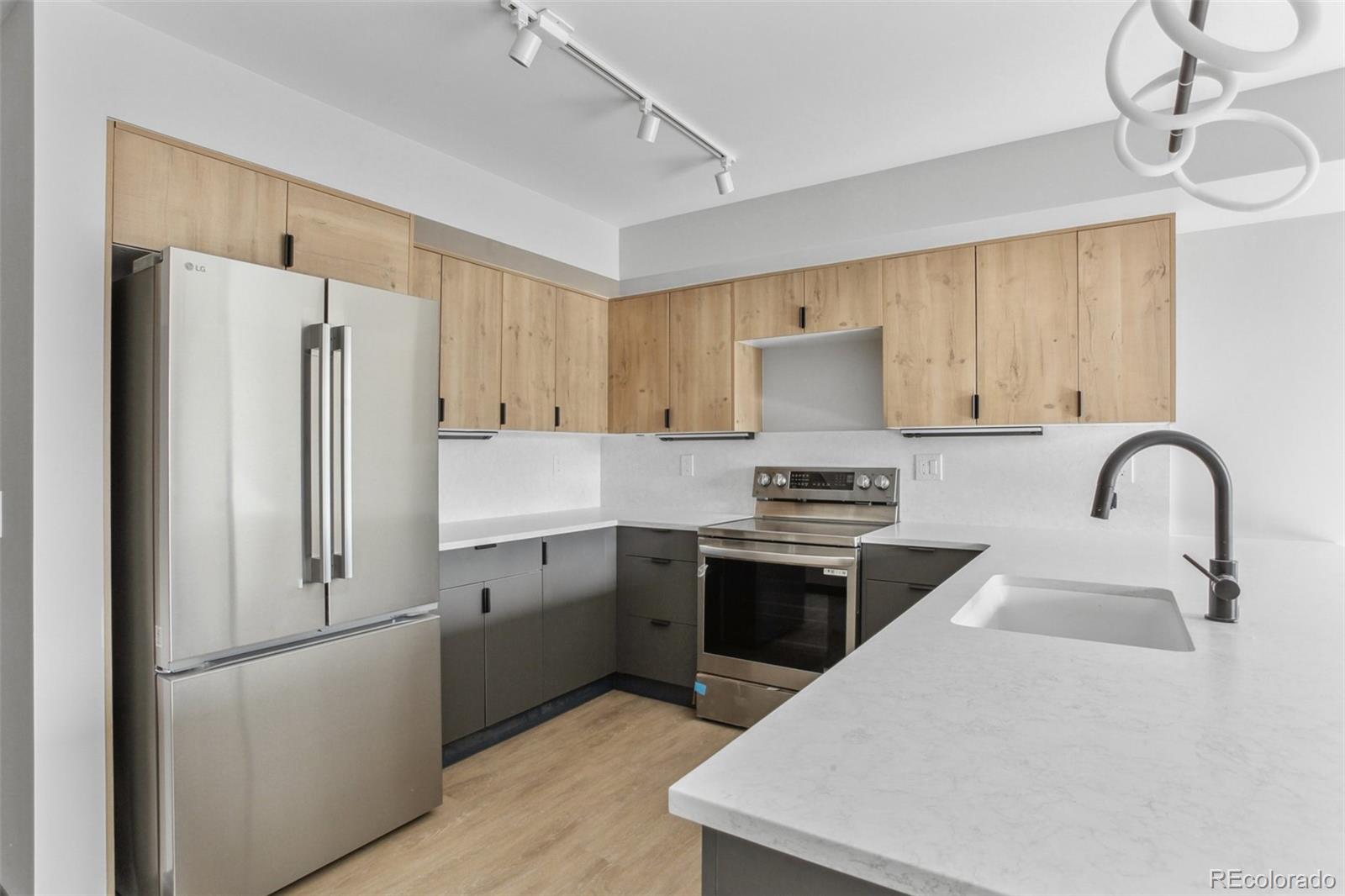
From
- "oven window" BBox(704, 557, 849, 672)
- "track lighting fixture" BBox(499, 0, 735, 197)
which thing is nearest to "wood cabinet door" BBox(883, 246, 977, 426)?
"oven window" BBox(704, 557, 849, 672)

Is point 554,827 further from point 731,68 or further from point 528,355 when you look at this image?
point 731,68

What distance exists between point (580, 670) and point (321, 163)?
2.50m

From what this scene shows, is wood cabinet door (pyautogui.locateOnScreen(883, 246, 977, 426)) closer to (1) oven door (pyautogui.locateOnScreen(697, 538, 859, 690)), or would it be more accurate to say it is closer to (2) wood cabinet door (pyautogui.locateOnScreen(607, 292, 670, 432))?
(1) oven door (pyautogui.locateOnScreen(697, 538, 859, 690))

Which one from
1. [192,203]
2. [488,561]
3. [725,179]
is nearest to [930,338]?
[725,179]

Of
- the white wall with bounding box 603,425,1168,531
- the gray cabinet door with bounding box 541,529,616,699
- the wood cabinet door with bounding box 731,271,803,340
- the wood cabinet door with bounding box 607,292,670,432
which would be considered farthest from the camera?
the wood cabinet door with bounding box 607,292,670,432

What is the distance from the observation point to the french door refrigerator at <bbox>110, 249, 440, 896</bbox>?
6.05 ft

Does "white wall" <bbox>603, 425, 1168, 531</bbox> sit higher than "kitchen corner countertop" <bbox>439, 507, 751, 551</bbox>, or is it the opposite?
"white wall" <bbox>603, 425, 1168, 531</bbox>

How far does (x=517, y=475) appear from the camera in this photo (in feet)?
12.5

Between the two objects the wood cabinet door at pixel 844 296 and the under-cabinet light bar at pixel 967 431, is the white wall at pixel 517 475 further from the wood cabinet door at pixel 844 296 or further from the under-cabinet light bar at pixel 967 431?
the under-cabinet light bar at pixel 967 431

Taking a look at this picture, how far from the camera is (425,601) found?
7.95 feet

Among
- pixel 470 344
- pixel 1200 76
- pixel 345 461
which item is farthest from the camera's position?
pixel 470 344

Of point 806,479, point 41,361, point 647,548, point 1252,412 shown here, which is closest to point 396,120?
point 41,361

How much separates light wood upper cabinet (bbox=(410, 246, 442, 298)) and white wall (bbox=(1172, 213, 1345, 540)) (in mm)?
3176

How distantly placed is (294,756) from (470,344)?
1835 mm
